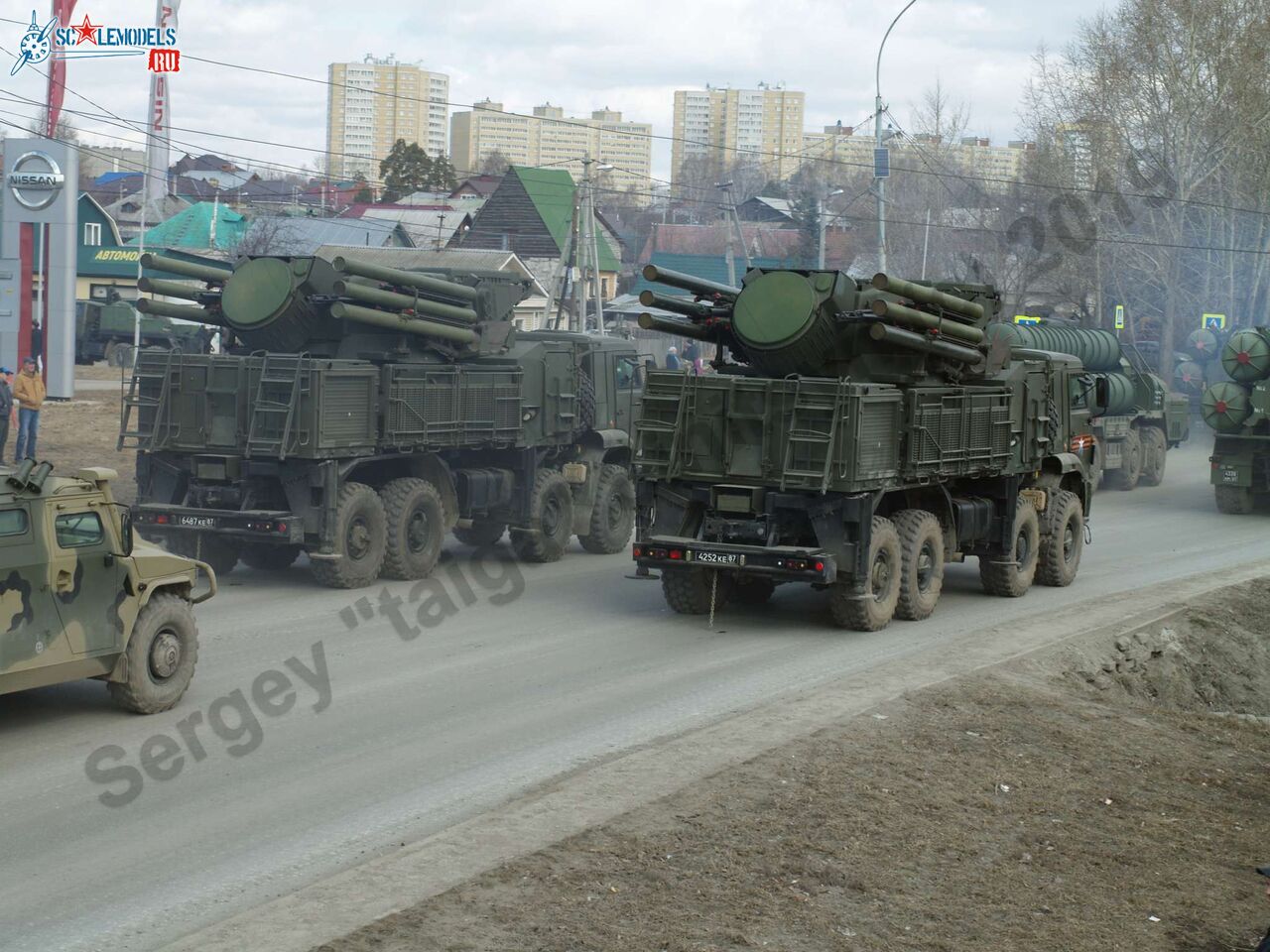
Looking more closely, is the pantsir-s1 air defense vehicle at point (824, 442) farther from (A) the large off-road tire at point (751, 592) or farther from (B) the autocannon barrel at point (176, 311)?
(B) the autocannon barrel at point (176, 311)

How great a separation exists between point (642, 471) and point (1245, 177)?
131ft

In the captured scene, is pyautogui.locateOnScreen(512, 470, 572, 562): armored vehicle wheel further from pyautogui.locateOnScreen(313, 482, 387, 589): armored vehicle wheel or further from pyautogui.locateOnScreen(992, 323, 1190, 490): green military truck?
pyautogui.locateOnScreen(992, 323, 1190, 490): green military truck

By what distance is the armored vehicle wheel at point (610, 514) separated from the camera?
1903 cm

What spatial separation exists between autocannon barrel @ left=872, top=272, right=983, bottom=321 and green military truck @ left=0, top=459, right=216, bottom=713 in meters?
6.70

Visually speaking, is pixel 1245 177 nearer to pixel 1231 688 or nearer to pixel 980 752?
pixel 1231 688

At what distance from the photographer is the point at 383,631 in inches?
542

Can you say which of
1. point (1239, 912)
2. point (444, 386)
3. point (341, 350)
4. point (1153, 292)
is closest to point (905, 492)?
point (444, 386)

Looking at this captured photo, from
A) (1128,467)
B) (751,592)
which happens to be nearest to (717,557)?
(751,592)

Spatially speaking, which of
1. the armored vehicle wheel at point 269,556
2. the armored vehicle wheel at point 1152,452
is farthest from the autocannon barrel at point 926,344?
the armored vehicle wheel at point 1152,452

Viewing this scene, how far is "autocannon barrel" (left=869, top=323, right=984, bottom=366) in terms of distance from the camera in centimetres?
1406

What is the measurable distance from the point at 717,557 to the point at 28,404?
13.8 m

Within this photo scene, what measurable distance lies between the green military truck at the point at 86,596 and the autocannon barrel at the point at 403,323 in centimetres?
551

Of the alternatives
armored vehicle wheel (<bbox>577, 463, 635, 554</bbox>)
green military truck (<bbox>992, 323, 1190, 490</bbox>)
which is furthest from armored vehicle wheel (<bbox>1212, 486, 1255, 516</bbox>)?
armored vehicle wheel (<bbox>577, 463, 635, 554</bbox>)

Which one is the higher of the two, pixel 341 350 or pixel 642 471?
pixel 341 350
